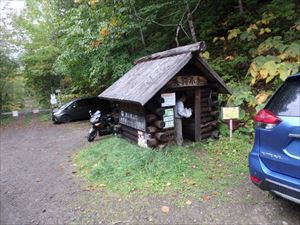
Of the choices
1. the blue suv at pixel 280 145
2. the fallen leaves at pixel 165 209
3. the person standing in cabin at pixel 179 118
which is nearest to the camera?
the blue suv at pixel 280 145

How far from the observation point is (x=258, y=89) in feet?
27.3

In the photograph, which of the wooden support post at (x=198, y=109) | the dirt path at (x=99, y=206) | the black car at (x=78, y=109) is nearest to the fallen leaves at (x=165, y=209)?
the dirt path at (x=99, y=206)

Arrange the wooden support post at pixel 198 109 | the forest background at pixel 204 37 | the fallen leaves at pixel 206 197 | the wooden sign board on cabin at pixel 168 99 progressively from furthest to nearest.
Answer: the forest background at pixel 204 37 → the wooden support post at pixel 198 109 → the wooden sign board on cabin at pixel 168 99 → the fallen leaves at pixel 206 197

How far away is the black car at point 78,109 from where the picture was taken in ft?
52.0

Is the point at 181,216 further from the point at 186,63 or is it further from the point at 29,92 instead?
the point at 29,92

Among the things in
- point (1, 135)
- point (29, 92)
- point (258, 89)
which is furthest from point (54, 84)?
point (258, 89)

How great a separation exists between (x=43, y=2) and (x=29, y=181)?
797 inches

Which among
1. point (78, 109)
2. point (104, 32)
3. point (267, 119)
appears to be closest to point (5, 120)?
point (78, 109)

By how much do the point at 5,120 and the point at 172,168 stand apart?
1624cm

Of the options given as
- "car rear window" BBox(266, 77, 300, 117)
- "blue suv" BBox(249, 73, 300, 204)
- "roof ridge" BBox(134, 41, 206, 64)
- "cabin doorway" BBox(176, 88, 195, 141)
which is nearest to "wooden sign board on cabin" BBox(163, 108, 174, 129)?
"cabin doorway" BBox(176, 88, 195, 141)

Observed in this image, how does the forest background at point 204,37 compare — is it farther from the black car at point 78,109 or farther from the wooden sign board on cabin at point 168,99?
the wooden sign board on cabin at point 168,99

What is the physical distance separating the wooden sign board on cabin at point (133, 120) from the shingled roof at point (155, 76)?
0.60 m

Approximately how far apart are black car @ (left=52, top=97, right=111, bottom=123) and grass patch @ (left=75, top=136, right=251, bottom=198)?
29.8 feet

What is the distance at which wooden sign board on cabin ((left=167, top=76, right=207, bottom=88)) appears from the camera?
6527mm
